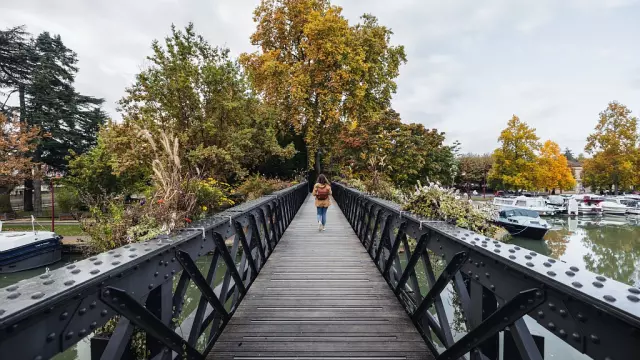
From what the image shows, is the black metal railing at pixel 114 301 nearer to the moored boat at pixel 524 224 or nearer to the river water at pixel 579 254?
the river water at pixel 579 254

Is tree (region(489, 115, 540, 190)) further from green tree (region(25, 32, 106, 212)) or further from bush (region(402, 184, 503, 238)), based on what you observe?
green tree (region(25, 32, 106, 212))

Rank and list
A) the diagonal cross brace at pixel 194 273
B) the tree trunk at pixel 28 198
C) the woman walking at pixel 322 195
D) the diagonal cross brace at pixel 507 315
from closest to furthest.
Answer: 1. the diagonal cross brace at pixel 507 315
2. the diagonal cross brace at pixel 194 273
3. the woman walking at pixel 322 195
4. the tree trunk at pixel 28 198

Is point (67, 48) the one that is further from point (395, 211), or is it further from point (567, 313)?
point (567, 313)

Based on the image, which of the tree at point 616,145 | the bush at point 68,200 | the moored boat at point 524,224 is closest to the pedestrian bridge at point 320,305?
→ the moored boat at point 524,224

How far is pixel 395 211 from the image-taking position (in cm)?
392

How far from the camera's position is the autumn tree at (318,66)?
2028 centimetres

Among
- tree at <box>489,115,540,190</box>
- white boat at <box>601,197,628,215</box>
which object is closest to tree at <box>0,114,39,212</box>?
tree at <box>489,115,540,190</box>

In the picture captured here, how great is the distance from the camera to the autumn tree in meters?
20.3

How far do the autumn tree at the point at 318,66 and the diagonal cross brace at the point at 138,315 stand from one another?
19.2 meters

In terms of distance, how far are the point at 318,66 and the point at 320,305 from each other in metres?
19.5

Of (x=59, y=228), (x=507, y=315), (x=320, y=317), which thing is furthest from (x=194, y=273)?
(x=59, y=228)

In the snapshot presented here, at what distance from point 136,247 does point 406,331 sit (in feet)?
8.02

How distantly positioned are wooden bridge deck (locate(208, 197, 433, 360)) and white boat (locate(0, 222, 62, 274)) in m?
14.7

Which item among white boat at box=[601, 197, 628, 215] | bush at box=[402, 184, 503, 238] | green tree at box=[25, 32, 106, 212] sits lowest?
white boat at box=[601, 197, 628, 215]
